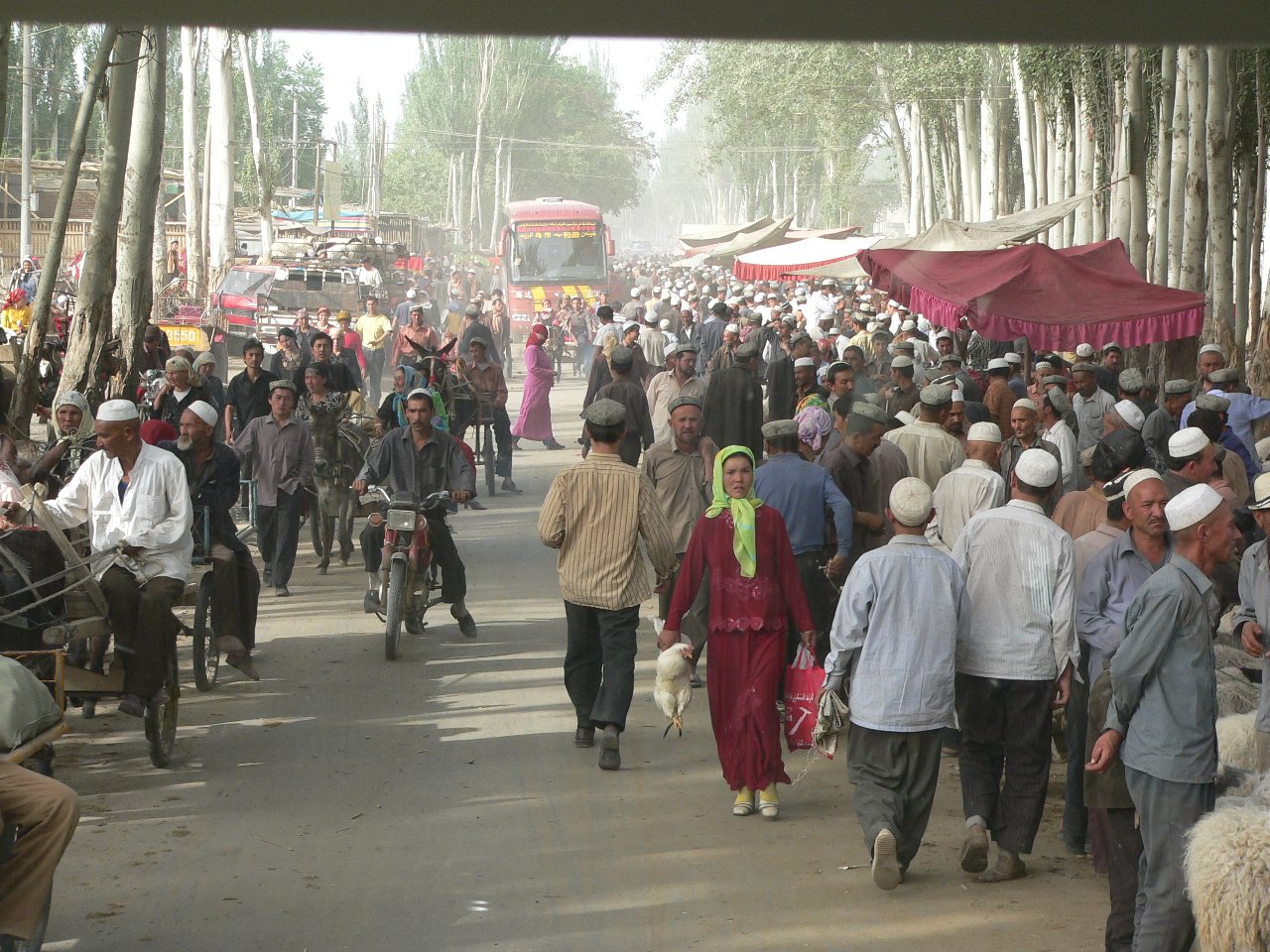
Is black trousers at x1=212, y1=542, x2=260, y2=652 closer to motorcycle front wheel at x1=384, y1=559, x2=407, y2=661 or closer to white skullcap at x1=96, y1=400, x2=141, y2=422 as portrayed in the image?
motorcycle front wheel at x1=384, y1=559, x2=407, y2=661

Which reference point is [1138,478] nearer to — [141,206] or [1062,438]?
[1062,438]

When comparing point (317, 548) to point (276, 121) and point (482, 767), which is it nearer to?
point (482, 767)

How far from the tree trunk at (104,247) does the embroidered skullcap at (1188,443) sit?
27.8ft

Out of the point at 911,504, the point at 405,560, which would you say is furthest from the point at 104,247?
the point at 911,504

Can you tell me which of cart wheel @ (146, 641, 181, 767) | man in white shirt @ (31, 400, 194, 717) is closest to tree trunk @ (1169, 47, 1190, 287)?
man in white shirt @ (31, 400, 194, 717)

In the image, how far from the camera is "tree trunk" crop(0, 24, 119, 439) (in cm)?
1159

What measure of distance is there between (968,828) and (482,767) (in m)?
2.40

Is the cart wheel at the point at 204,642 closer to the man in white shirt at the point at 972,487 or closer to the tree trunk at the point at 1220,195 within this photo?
the man in white shirt at the point at 972,487

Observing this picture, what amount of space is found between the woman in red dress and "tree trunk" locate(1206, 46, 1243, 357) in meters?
11.6

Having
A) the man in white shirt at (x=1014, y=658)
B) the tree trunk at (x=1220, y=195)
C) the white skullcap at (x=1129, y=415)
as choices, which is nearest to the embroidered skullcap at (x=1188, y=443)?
the man in white shirt at (x=1014, y=658)

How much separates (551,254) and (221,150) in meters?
11.3

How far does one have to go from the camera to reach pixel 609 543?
7.43 meters

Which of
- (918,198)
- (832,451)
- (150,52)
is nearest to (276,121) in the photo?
(918,198)

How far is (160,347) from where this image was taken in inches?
594
